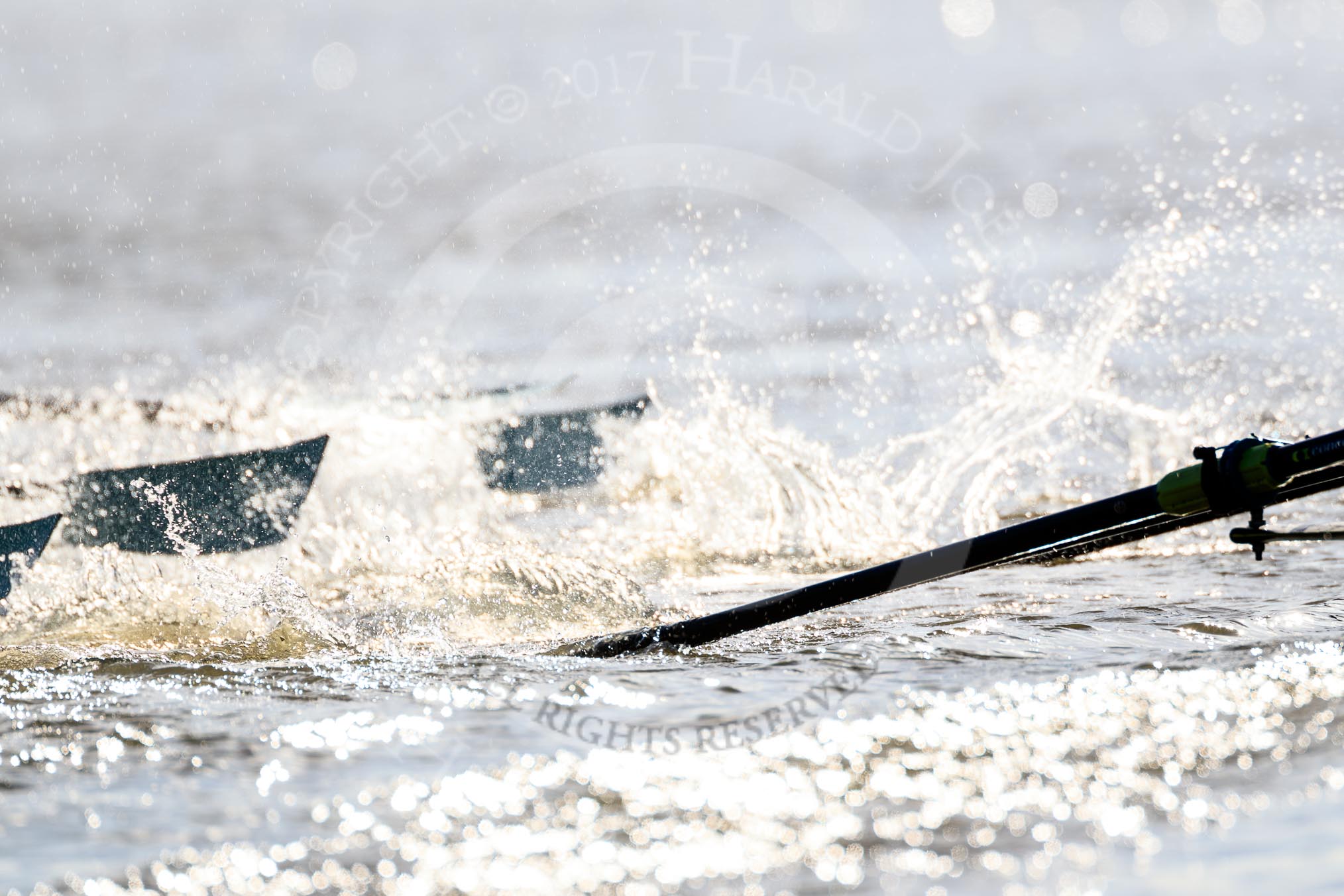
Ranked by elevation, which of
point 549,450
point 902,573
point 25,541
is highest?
point 549,450

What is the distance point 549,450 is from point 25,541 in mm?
3738

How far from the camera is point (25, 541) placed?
294 inches

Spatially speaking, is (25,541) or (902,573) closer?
(902,573)

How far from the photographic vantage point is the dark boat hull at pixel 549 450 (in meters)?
9.17

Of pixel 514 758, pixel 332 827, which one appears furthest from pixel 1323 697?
pixel 332 827

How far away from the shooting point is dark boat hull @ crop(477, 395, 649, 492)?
30.1 feet

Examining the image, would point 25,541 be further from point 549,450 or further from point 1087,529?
point 1087,529

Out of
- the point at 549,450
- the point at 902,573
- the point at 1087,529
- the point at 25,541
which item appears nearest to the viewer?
the point at 1087,529

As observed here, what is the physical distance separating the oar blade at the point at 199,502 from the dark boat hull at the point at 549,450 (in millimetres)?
1388

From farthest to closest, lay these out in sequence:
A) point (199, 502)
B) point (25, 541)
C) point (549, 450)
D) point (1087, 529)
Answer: point (549, 450) < point (199, 502) < point (25, 541) < point (1087, 529)

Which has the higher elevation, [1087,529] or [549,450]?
[549,450]

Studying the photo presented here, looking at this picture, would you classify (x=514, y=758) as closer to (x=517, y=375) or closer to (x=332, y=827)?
(x=332, y=827)

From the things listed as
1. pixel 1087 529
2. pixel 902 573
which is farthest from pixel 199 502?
pixel 1087 529

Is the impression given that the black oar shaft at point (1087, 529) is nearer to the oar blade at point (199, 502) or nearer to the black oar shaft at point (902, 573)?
the black oar shaft at point (902, 573)
